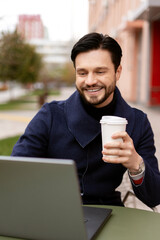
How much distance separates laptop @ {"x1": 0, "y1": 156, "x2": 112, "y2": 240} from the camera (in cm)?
103

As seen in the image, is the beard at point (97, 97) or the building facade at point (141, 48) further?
the building facade at point (141, 48)

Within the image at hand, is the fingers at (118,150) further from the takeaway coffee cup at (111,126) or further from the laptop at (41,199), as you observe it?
the laptop at (41,199)

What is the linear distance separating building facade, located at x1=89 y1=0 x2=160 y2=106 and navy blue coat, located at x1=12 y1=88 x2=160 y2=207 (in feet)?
38.4

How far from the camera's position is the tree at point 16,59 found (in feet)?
58.0

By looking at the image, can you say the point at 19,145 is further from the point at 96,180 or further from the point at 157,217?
the point at 157,217

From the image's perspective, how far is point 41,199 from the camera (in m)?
1.10

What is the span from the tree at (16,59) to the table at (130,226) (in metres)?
13.2

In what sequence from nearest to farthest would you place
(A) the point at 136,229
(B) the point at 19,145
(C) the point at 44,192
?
(C) the point at 44,192, (A) the point at 136,229, (B) the point at 19,145

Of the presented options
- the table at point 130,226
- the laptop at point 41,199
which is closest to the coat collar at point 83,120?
the table at point 130,226

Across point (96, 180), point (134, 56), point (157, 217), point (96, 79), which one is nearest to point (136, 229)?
point (157, 217)

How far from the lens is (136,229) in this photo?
4.58 ft

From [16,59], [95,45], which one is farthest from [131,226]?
[16,59]

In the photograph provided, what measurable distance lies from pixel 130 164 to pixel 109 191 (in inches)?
19.9

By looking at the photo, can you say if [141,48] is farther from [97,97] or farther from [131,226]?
[131,226]
